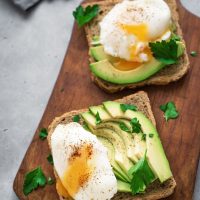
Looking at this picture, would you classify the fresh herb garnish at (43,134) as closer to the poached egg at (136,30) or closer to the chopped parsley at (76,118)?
the chopped parsley at (76,118)

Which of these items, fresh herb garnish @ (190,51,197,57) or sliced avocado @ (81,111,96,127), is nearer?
sliced avocado @ (81,111,96,127)

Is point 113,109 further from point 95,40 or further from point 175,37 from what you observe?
point 175,37

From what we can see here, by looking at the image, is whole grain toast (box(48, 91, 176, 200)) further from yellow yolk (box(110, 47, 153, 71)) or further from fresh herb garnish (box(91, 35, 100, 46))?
fresh herb garnish (box(91, 35, 100, 46))

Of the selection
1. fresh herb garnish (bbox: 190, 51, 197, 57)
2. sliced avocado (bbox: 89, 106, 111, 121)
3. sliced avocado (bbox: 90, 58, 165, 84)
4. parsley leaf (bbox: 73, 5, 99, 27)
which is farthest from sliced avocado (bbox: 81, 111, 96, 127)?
fresh herb garnish (bbox: 190, 51, 197, 57)

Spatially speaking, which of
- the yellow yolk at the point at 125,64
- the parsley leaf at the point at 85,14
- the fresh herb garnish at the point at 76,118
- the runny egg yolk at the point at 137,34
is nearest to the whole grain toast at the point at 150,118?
the fresh herb garnish at the point at 76,118

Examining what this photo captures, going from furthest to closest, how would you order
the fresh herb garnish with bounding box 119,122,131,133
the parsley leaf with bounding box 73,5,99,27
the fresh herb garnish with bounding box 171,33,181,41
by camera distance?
the parsley leaf with bounding box 73,5,99,27 → the fresh herb garnish with bounding box 171,33,181,41 → the fresh herb garnish with bounding box 119,122,131,133

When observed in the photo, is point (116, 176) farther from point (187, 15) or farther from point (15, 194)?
point (187, 15)
